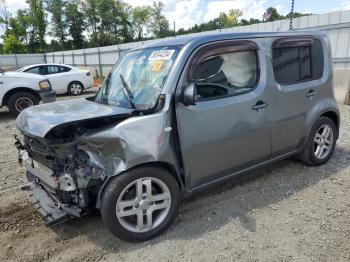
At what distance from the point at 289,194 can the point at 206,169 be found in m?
1.28

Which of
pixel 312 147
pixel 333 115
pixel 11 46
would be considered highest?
pixel 11 46

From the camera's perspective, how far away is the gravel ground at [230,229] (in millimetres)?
3057

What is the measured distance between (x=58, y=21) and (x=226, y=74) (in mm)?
67049

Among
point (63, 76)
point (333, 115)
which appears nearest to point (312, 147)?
point (333, 115)

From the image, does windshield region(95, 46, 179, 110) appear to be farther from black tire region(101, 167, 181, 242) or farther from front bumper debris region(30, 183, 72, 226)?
front bumper debris region(30, 183, 72, 226)

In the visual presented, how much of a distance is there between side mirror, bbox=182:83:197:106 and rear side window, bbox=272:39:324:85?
1.42 meters

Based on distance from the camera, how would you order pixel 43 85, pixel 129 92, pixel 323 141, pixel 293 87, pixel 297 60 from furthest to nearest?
pixel 43 85, pixel 323 141, pixel 297 60, pixel 293 87, pixel 129 92

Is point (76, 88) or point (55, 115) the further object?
point (76, 88)

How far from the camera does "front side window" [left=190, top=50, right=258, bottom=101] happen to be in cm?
345

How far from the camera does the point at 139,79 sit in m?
3.58

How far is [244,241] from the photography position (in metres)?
3.19

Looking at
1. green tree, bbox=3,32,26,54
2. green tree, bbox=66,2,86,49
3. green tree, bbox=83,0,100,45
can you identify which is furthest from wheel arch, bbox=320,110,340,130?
green tree, bbox=83,0,100,45

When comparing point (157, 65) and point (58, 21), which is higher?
point (58, 21)

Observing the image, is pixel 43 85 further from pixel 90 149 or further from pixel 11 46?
pixel 11 46
